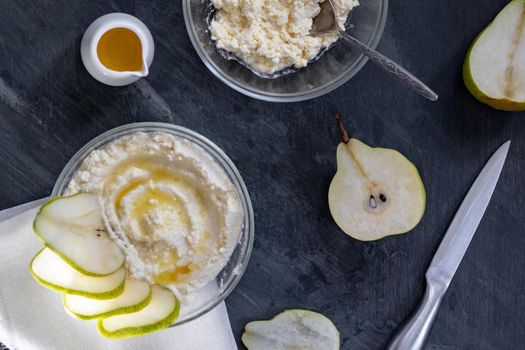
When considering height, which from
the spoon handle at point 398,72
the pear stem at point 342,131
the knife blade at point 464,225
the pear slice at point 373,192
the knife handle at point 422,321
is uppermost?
the spoon handle at point 398,72

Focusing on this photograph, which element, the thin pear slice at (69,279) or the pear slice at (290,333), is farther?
the pear slice at (290,333)

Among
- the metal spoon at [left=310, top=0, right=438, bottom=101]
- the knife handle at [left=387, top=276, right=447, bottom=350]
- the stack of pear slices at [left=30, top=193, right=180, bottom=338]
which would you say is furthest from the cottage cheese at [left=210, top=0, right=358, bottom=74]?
the knife handle at [left=387, top=276, right=447, bottom=350]

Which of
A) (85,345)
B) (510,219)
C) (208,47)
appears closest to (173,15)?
(208,47)

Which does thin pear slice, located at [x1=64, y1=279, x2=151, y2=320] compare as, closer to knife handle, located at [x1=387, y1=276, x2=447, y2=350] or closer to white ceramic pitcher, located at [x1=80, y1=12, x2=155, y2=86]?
white ceramic pitcher, located at [x1=80, y1=12, x2=155, y2=86]

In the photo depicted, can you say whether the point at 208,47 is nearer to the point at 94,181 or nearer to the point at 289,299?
the point at 94,181

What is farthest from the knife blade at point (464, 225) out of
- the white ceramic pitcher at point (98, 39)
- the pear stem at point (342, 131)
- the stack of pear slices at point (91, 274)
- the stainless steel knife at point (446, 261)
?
the white ceramic pitcher at point (98, 39)

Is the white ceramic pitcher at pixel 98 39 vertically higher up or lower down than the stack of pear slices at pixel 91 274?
higher up

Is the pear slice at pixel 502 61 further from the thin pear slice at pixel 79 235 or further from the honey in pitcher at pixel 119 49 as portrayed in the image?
the thin pear slice at pixel 79 235
